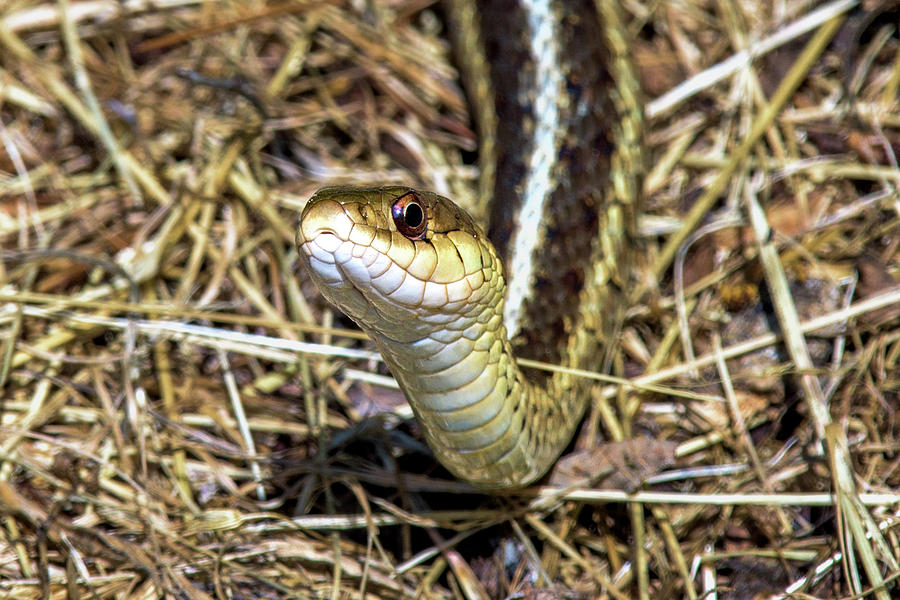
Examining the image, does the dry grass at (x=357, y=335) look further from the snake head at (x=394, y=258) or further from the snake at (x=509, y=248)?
the snake head at (x=394, y=258)

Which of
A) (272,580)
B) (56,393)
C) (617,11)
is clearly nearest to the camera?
(272,580)

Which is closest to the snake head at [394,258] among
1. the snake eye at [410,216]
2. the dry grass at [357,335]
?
the snake eye at [410,216]

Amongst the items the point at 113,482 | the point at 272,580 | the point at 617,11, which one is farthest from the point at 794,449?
the point at 113,482

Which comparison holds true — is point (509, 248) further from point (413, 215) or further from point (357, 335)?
point (413, 215)

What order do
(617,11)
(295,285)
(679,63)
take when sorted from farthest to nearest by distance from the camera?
(679,63) → (617,11) → (295,285)

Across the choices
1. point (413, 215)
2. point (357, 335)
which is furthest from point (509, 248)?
point (413, 215)

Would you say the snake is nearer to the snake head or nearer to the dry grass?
the snake head

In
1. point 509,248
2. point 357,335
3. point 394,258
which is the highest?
point 509,248

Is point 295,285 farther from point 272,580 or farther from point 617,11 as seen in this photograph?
point 617,11
